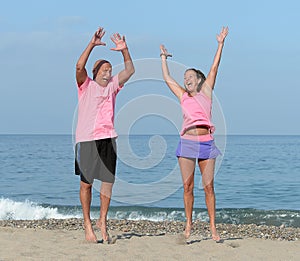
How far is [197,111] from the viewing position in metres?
6.33

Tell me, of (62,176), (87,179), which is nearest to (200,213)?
(87,179)

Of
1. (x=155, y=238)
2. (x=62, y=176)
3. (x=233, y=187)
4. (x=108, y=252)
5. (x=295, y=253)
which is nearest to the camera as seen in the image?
(x=108, y=252)

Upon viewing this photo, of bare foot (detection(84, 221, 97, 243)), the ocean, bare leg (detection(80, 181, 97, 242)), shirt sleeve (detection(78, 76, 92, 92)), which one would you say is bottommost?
the ocean

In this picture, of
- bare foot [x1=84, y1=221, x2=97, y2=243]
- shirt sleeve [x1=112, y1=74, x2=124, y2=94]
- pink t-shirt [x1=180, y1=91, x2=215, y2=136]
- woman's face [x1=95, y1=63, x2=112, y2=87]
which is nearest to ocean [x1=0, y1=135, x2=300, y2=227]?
pink t-shirt [x1=180, y1=91, x2=215, y2=136]

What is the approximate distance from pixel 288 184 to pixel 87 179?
59.1 ft

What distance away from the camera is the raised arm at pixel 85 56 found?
5969 millimetres

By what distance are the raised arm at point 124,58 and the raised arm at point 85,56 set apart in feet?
0.93

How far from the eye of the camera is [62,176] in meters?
26.0

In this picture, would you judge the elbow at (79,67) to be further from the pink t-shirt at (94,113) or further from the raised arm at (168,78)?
the raised arm at (168,78)

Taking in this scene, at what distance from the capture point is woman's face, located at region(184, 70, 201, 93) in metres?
6.46

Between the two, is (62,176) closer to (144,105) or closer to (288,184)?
(288,184)

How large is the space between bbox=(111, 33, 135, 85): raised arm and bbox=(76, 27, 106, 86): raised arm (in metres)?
0.28

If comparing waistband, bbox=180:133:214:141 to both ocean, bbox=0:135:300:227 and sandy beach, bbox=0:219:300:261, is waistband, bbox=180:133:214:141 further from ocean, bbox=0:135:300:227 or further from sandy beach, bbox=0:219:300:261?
sandy beach, bbox=0:219:300:261

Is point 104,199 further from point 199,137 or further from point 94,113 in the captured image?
point 199,137
